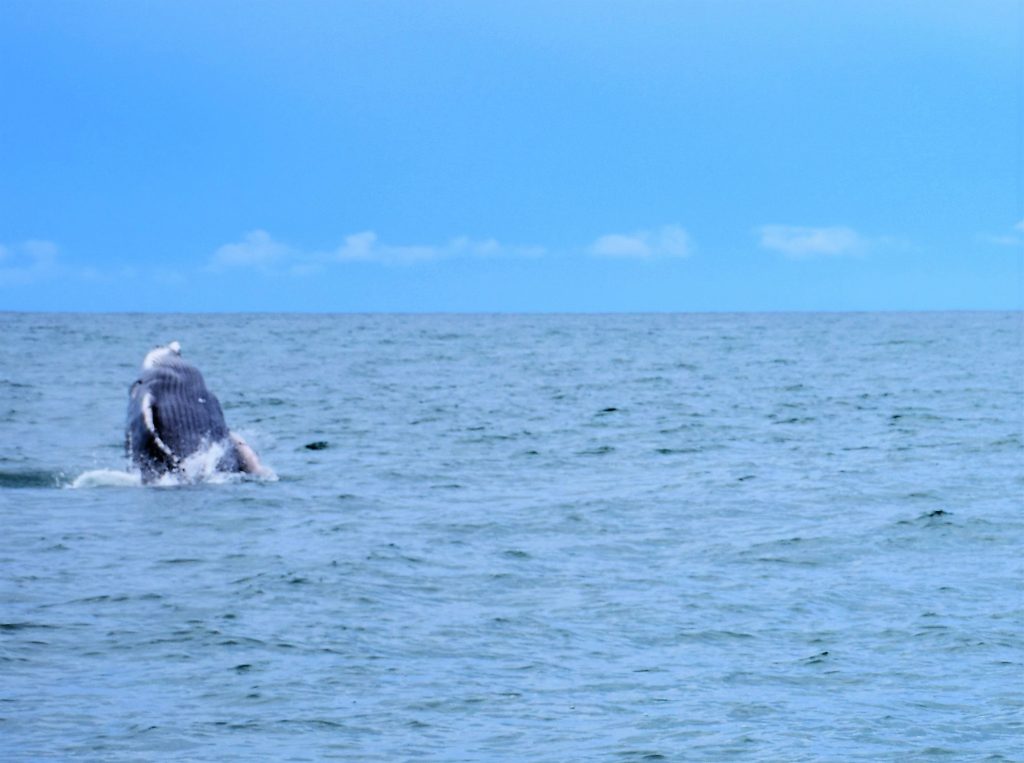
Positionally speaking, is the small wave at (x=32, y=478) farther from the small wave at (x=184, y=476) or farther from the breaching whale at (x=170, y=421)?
the breaching whale at (x=170, y=421)

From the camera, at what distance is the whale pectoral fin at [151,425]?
57.2 ft

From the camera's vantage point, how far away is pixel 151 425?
1744 cm

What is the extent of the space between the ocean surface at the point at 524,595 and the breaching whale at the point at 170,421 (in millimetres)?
417

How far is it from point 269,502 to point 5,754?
8.77 m

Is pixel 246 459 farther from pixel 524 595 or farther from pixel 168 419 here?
pixel 524 595

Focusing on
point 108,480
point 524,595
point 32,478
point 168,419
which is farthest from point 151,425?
point 524,595

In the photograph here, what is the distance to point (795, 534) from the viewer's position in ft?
47.0

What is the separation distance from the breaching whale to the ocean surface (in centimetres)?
42

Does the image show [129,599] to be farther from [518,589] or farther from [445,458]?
[445,458]

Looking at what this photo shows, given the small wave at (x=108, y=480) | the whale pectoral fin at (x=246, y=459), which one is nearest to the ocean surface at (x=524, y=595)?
the small wave at (x=108, y=480)

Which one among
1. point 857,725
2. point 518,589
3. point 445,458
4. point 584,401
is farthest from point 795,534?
point 584,401

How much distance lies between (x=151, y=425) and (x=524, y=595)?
289 inches

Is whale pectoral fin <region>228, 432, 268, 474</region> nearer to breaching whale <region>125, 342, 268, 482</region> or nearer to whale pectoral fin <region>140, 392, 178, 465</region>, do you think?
breaching whale <region>125, 342, 268, 482</region>

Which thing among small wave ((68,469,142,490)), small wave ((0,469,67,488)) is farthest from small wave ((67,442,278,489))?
small wave ((0,469,67,488))
